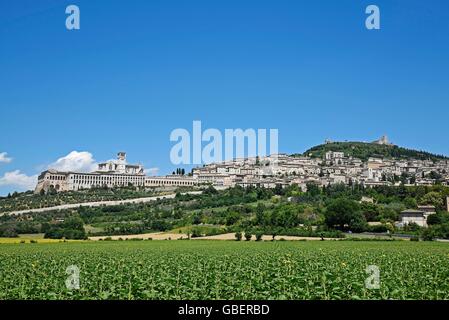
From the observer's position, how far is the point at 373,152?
182250 mm

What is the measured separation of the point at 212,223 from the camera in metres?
71.4

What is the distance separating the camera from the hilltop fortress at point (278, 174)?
419 ft

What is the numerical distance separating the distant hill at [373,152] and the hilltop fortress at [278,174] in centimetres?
424

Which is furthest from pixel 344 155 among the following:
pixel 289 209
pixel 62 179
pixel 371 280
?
pixel 371 280

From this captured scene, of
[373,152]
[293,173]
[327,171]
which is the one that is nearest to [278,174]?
[293,173]

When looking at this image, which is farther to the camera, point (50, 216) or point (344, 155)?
point (344, 155)

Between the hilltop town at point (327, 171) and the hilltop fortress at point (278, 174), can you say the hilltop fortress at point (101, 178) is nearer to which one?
the hilltop fortress at point (278, 174)

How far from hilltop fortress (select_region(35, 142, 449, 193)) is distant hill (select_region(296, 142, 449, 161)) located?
4242 millimetres

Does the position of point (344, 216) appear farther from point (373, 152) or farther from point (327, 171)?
point (373, 152)

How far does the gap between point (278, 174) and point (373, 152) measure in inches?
1831

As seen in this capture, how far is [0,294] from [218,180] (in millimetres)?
129617

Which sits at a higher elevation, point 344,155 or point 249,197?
point 344,155

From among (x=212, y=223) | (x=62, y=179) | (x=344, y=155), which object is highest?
(x=344, y=155)
